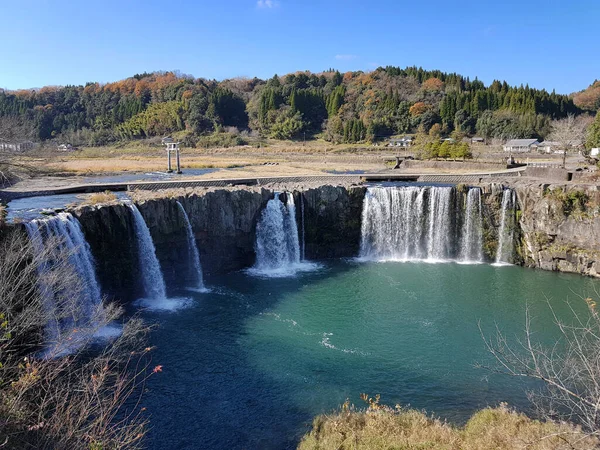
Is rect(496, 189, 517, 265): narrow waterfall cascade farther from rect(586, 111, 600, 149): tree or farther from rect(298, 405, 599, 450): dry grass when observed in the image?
rect(298, 405, 599, 450): dry grass

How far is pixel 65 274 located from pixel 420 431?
13.4 m

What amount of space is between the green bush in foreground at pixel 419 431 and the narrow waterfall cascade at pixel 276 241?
1688cm

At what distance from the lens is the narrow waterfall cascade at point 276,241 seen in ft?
98.7

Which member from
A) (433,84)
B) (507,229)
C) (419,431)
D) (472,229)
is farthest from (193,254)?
(433,84)

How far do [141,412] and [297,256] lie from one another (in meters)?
18.0

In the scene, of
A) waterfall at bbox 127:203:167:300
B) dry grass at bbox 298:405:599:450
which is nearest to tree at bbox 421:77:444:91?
waterfall at bbox 127:203:167:300

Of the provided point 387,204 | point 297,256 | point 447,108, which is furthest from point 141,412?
point 447,108

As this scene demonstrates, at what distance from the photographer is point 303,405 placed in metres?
14.8

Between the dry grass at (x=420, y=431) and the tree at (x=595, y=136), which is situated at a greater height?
the tree at (x=595, y=136)

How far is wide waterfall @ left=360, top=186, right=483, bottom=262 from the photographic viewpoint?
3138 centimetres

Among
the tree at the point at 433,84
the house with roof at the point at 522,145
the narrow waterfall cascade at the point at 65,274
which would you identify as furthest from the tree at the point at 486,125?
the narrow waterfall cascade at the point at 65,274

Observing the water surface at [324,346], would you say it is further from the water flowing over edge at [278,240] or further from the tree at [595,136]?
the tree at [595,136]

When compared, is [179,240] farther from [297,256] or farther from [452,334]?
[452,334]

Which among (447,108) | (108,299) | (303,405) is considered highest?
(447,108)
